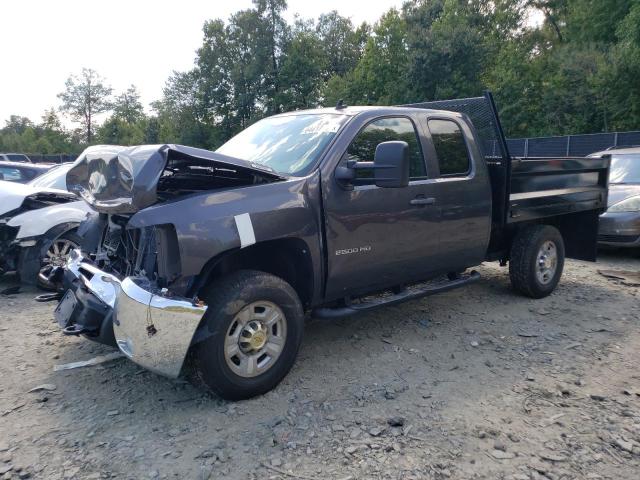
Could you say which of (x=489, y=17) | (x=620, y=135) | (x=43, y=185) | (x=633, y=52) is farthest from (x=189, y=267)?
(x=489, y=17)

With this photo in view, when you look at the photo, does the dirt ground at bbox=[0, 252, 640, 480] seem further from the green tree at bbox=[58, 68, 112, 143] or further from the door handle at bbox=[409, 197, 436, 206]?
the green tree at bbox=[58, 68, 112, 143]

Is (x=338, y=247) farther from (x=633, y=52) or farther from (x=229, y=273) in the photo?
(x=633, y=52)

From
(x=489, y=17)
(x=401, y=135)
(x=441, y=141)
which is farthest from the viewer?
(x=489, y=17)

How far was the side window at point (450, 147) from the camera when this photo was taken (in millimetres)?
4707

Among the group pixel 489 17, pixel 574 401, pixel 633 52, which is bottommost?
pixel 574 401

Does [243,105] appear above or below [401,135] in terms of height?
above

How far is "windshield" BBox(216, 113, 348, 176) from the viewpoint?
3971 mm

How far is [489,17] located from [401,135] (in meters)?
42.3

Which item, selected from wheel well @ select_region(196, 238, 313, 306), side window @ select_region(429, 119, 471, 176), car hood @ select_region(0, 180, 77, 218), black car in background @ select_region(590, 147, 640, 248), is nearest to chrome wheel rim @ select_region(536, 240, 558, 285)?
side window @ select_region(429, 119, 471, 176)

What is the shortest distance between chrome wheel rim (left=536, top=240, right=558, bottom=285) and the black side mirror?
9.31 ft

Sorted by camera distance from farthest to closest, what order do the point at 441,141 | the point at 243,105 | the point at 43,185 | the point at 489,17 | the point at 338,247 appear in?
the point at 243,105 → the point at 489,17 → the point at 43,185 → the point at 441,141 → the point at 338,247

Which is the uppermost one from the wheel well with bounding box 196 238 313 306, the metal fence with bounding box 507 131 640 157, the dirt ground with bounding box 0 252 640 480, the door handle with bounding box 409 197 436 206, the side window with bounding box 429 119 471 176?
the metal fence with bounding box 507 131 640 157

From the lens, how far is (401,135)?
448 cm

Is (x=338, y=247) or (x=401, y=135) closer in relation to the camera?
(x=338, y=247)
